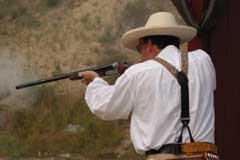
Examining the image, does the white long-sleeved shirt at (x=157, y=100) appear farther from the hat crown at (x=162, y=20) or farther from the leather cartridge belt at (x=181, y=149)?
the hat crown at (x=162, y=20)

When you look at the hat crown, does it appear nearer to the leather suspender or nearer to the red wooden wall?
the leather suspender

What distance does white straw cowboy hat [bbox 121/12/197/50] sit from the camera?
10.5ft

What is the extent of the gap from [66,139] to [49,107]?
3.70 ft

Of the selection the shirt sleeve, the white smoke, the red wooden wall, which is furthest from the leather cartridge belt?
the white smoke

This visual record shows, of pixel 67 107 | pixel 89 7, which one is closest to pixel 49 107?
pixel 67 107

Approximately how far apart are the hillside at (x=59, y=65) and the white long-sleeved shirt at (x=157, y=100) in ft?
21.3

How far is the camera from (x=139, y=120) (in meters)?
3.11

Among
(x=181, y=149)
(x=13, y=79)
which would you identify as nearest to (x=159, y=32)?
(x=181, y=149)

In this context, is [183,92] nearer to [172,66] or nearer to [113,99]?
[172,66]

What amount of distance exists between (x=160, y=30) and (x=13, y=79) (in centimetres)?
925

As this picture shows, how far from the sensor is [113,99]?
311 cm

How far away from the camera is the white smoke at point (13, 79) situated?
1159 cm

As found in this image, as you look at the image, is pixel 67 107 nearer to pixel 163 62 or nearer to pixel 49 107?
pixel 49 107

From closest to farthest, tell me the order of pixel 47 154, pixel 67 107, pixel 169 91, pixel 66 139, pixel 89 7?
1. pixel 169 91
2. pixel 47 154
3. pixel 66 139
4. pixel 67 107
5. pixel 89 7
